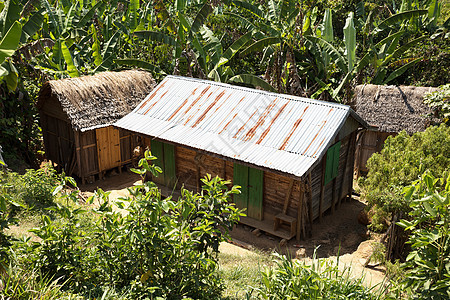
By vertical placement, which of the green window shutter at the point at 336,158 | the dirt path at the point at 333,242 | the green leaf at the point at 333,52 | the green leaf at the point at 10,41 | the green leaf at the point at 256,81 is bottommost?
the dirt path at the point at 333,242

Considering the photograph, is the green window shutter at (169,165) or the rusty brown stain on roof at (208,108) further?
the green window shutter at (169,165)

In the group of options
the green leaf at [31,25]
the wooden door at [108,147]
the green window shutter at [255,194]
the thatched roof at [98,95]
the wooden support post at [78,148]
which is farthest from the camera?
the wooden door at [108,147]

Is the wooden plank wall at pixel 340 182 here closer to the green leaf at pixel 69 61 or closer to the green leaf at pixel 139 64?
the green leaf at pixel 139 64

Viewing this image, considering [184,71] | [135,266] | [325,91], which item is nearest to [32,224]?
[135,266]

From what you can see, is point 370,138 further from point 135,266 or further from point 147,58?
point 135,266

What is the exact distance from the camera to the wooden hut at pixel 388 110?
1301 cm

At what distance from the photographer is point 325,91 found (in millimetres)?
15641

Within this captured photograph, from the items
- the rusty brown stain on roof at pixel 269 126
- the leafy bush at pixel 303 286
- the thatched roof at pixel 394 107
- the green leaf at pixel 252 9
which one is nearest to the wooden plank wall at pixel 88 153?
the rusty brown stain on roof at pixel 269 126

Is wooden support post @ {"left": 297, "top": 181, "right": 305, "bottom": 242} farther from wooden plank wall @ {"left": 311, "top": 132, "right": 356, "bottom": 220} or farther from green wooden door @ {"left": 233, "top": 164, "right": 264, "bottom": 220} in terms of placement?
green wooden door @ {"left": 233, "top": 164, "right": 264, "bottom": 220}

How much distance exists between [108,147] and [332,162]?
7101 millimetres

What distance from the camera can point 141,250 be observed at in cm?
506

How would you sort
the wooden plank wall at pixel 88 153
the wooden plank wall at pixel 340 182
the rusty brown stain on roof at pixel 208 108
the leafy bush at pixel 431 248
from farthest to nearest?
the wooden plank wall at pixel 88 153
the rusty brown stain on roof at pixel 208 108
the wooden plank wall at pixel 340 182
the leafy bush at pixel 431 248

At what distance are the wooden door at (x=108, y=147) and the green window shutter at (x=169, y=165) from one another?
8.41ft

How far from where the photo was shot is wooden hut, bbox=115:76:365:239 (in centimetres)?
1001
